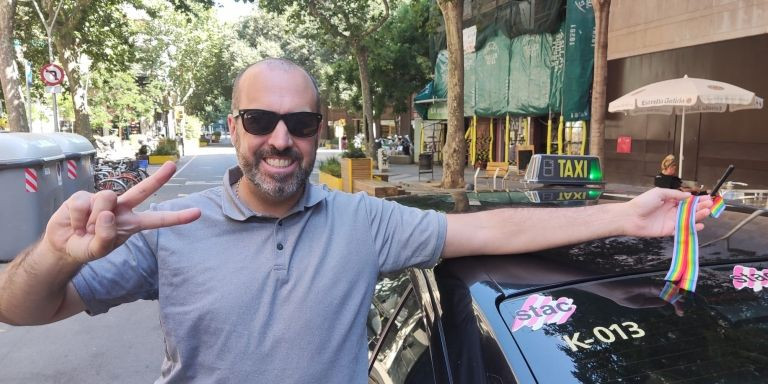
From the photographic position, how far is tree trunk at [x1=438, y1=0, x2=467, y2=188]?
1238cm

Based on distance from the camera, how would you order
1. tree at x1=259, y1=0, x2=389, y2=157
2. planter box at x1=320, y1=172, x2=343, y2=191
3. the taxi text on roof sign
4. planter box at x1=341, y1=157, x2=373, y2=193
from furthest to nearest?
tree at x1=259, y1=0, x2=389, y2=157, planter box at x1=320, y1=172, x2=343, y2=191, planter box at x1=341, y1=157, x2=373, y2=193, the taxi text on roof sign

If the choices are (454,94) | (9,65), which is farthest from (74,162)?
(454,94)

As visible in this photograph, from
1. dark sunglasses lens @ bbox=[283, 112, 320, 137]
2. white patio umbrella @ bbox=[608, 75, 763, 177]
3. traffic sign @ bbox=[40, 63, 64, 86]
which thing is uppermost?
traffic sign @ bbox=[40, 63, 64, 86]

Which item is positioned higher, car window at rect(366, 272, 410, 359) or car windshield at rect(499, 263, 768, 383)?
car windshield at rect(499, 263, 768, 383)

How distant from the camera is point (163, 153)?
91.1 feet

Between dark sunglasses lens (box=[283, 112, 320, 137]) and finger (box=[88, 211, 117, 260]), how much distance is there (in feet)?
1.98

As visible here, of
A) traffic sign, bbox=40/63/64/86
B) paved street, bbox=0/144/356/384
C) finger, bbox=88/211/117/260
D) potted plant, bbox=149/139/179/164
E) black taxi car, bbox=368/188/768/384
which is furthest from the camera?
potted plant, bbox=149/139/179/164

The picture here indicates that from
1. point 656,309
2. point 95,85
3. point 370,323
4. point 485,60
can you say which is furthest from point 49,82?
point 95,85

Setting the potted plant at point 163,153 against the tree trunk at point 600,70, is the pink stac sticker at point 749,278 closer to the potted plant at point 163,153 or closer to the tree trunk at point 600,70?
the tree trunk at point 600,70

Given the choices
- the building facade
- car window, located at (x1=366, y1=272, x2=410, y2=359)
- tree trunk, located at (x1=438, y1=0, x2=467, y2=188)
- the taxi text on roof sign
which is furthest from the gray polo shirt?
the building facade

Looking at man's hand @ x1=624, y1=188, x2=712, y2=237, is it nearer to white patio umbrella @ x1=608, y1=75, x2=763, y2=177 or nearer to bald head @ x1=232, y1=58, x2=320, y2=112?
bald head @ x1=232, y1=58, x2=320, y2=112

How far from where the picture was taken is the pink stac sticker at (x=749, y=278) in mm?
1598

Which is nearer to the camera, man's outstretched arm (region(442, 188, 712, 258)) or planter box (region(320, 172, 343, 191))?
man's outstretched arm (region(442, 188, 712, 258))

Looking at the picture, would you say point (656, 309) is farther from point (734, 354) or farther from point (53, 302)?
point (53, 302)
